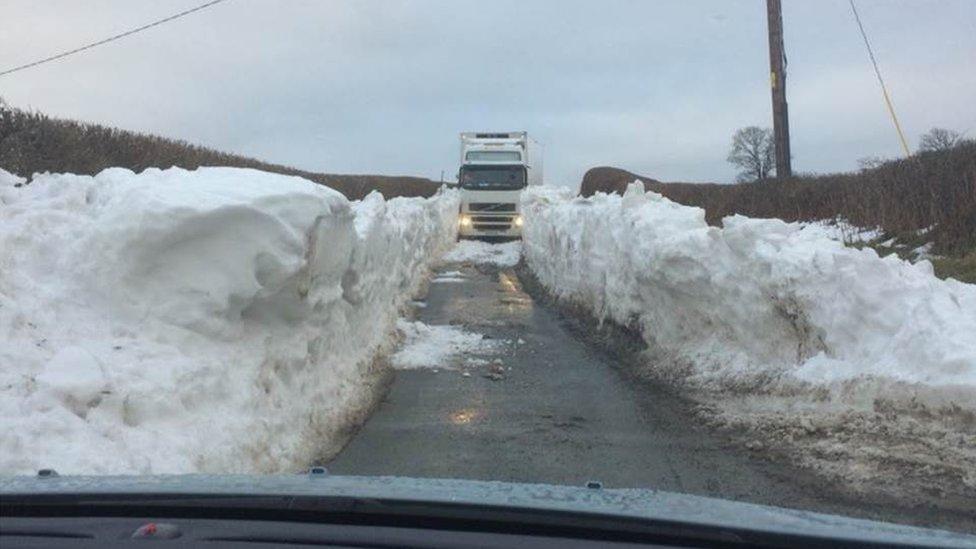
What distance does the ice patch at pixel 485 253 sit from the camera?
32.0 meters

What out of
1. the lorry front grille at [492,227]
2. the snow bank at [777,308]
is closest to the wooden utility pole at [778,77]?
the snow bank at [777,308]

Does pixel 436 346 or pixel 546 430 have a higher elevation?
pixel 436 346

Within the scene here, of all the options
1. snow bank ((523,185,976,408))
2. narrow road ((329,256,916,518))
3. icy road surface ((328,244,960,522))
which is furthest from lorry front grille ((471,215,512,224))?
narrow road ((329,256,916,518))

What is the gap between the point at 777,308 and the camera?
11727 millimetres

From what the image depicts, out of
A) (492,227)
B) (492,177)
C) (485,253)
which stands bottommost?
(485,253)

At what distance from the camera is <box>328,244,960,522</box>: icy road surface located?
26.8 feet

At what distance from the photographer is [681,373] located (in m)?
12.8

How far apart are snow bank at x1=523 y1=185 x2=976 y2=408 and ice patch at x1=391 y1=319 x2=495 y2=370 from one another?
89.3 inches

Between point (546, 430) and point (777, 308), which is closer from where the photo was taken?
point (546, 430)

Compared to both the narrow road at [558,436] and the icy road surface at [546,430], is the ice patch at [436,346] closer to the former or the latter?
the icy road surface at [546,430]

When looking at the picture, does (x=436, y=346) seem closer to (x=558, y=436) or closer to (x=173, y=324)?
(x=558, y=436)

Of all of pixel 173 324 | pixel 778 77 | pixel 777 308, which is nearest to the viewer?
pixel 173 324

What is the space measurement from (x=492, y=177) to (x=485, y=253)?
533 centimetres

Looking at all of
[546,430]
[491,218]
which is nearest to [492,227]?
[491,218]
